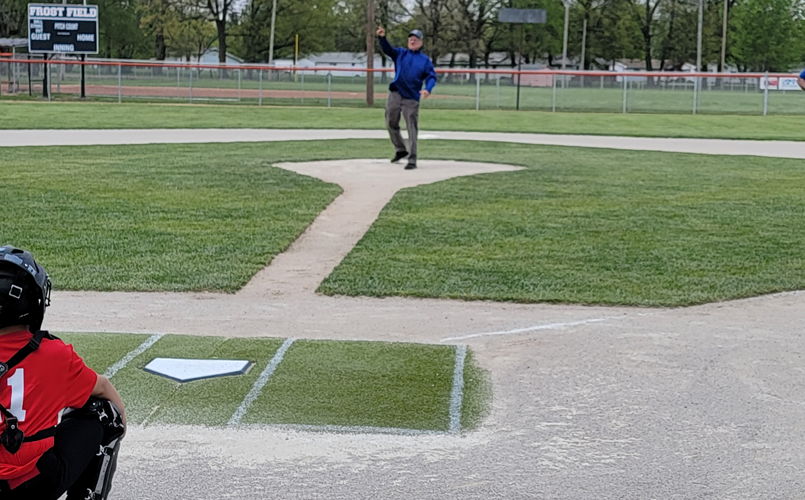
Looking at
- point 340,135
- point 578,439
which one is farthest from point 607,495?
point 340,135

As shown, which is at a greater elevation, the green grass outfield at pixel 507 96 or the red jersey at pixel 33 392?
the green grass outfield at pixel 507 96

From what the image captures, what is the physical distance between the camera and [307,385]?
5.41 metres

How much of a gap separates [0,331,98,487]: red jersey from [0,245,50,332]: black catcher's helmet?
0.08m

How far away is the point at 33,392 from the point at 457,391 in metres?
2.80

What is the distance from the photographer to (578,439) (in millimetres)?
4707

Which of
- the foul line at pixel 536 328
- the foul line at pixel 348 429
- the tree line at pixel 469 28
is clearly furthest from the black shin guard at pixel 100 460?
the tree line at pixel 469 28

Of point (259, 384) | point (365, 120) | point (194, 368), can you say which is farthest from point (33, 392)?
point (365, 120)

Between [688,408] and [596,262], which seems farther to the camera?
[596,262]

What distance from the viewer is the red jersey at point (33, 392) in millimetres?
2945

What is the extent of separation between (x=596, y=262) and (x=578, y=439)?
453 centimetres

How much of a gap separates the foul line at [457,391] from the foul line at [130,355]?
1.86 metres

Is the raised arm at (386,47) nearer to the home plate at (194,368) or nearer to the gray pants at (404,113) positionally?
the gray pants at (404,113)

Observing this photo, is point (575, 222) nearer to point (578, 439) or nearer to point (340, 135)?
point (578, 439)

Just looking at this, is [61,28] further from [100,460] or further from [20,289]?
[20,289]
